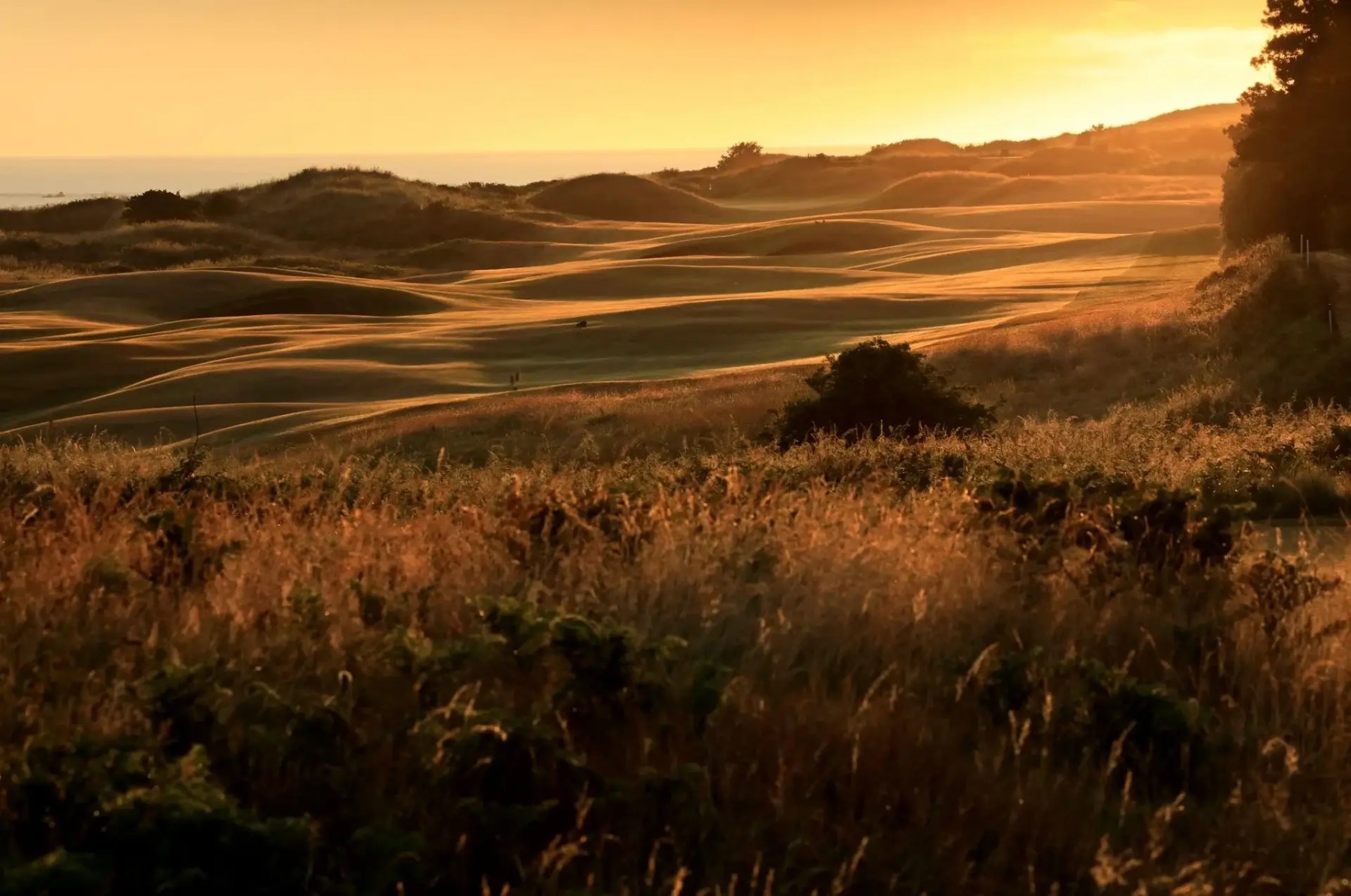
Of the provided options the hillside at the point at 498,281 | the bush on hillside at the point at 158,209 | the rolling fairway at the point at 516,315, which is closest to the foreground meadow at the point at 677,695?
the rolling fairway at the point at 516,315

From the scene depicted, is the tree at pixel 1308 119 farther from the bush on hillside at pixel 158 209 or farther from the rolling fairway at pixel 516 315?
the bush on hillside at pixel 158 209

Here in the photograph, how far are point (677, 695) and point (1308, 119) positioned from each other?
38.9 m

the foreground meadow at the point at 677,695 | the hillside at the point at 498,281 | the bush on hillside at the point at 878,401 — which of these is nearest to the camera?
the foreground meadow at the point at 677,695

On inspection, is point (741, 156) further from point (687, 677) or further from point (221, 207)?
point (687, 677)

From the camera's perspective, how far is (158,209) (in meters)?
94.6

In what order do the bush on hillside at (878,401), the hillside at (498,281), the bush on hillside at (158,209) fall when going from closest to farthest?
the bush on hillside at (878,401)
the hillside at (498,281)
the bush on hillside at (158,209)

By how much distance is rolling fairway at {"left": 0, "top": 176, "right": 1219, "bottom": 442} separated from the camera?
35156mm

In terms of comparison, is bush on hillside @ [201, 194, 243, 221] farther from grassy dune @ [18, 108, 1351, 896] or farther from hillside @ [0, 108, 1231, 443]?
grassy dune @ [18, 108, 1351, 896]

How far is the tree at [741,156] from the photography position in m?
154

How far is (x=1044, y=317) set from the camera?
128 feet

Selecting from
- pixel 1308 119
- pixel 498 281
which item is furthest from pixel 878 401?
pixel 498 281

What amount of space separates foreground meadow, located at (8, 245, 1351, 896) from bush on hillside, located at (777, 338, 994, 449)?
13.2 metres

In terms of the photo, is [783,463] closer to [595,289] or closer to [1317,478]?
[1317,478]

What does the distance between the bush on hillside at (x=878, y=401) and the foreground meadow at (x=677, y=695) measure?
13.2 metres
